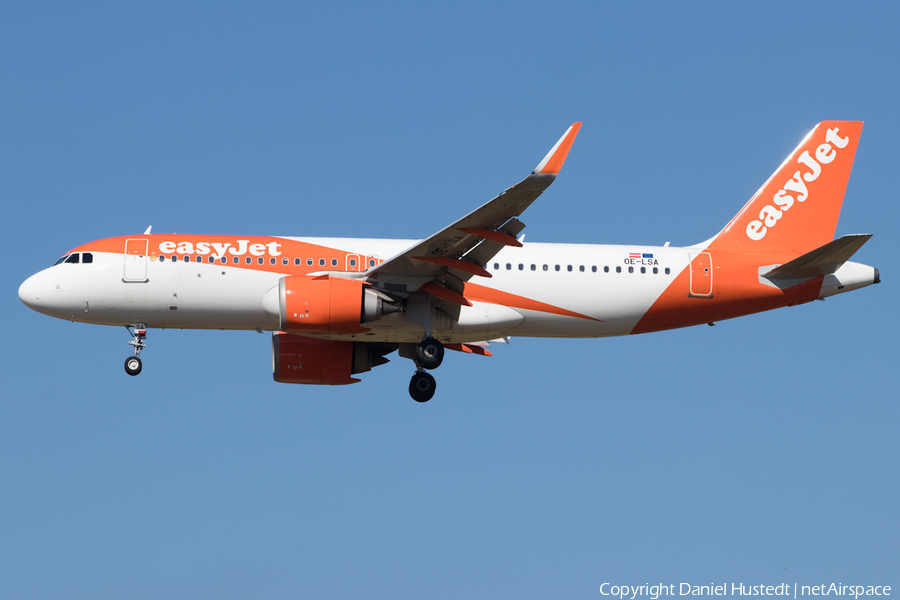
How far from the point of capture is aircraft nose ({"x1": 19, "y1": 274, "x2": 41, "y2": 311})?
32.8 metres

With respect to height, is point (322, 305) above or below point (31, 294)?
below

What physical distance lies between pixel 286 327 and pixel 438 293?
4236 mm

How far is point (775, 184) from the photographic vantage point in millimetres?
36812

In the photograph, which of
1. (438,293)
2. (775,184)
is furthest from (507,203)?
(775,184)

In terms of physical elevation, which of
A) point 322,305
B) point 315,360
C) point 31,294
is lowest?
point 315,360

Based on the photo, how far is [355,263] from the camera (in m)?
33.0

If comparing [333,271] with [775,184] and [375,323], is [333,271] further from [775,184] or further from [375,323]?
[775,184]

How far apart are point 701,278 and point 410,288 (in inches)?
343

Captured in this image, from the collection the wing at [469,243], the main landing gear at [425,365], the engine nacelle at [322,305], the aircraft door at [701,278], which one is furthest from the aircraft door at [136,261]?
the aircraft door at [701,278]

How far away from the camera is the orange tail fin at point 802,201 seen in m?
35.9

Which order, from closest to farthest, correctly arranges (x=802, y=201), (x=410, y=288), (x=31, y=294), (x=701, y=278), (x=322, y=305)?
(x=322, y=305), (x=410, y=288), (x=31, y=294), (x=701, y=278), (x=802, y=201)

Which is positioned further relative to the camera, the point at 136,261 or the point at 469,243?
the point at 136,261

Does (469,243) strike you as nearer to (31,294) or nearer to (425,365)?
(425,365)

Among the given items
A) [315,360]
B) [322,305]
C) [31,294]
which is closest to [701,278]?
[322,305]
